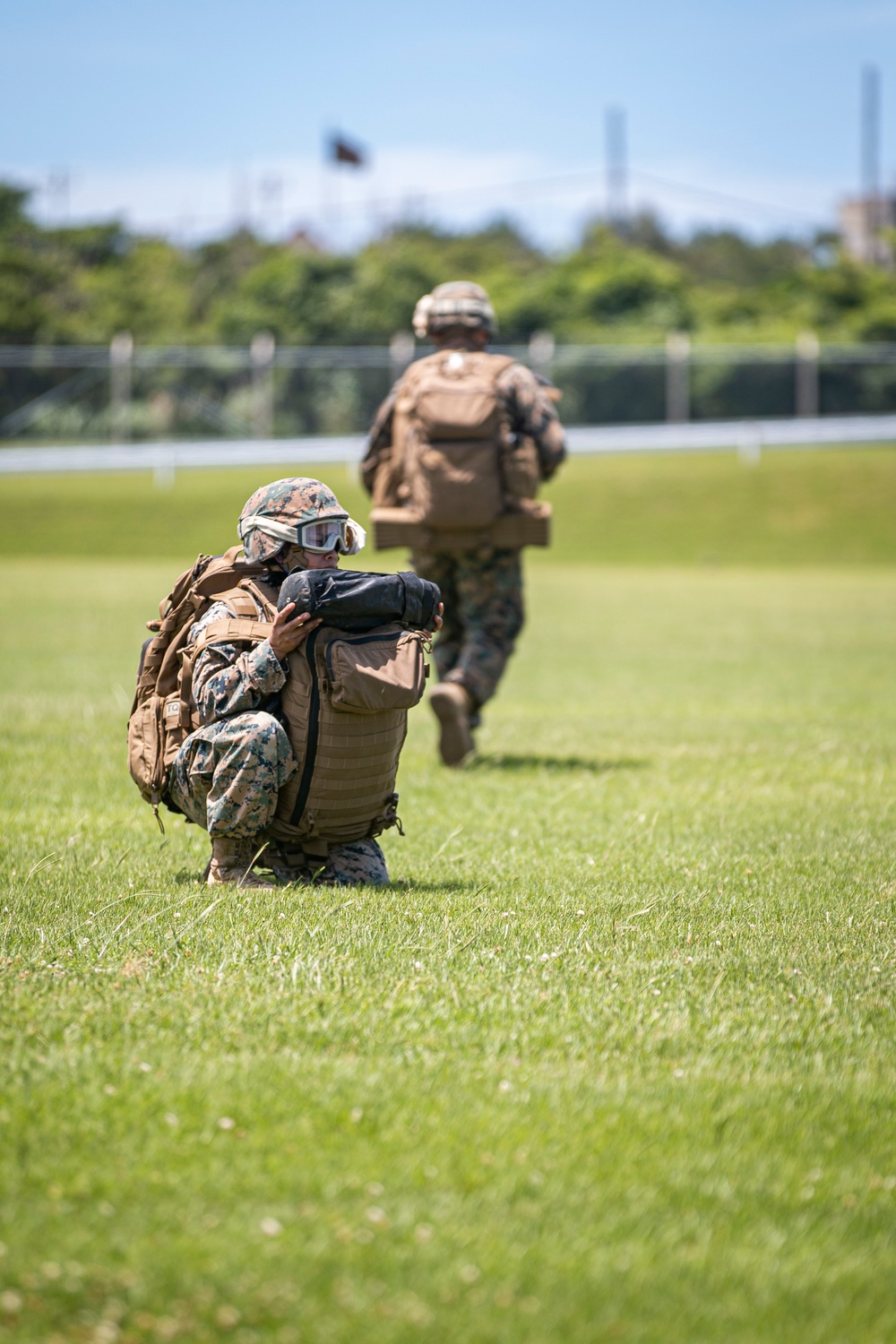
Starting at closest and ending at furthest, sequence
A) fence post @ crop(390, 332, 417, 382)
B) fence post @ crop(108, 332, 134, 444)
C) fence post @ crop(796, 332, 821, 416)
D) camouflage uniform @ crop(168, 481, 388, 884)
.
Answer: camouflage uniform @ crop(168, 481, 388, 884) → fence post @ crop(390, 332, 417, 382) → fence post @ crop(108, 332, 134, 444) → fence post @ crop(796, 332, 821, 416)

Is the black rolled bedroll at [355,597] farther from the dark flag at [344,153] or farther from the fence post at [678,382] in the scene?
the dark flag at [344,153]

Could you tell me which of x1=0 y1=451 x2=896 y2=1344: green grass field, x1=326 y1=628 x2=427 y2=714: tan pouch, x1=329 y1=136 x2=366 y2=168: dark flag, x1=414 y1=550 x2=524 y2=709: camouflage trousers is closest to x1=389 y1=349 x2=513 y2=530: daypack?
x1=414 y1=550 x2=524 y2=709: camouflage trousers

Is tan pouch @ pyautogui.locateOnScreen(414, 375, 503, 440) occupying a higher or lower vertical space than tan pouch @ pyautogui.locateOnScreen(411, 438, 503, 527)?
higher

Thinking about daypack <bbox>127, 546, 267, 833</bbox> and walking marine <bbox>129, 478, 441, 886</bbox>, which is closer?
walking marine <bbox>129, 478, 441, 886</bbox>

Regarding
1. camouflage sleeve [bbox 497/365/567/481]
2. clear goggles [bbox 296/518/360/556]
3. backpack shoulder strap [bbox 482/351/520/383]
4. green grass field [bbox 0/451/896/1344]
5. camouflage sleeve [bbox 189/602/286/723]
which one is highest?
backpack shoulder strap [bbox 482/351/520/383]

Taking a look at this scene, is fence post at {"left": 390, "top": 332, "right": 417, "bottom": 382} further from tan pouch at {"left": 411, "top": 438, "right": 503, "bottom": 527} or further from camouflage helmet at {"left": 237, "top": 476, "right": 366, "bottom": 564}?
camouflage helmet at {"left": 237, "top": 476, "right": 366, "bottom": 564}

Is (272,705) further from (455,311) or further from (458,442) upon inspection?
(455,311)

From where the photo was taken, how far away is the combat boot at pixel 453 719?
8.62 meters

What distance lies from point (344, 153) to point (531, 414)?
65.1 m

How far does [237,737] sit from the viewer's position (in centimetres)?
511

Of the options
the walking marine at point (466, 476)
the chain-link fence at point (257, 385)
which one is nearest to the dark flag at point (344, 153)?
the chain-link fence at point (257, 385)

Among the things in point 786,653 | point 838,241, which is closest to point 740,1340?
point 786,653

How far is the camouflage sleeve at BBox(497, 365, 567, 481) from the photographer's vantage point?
873 cm

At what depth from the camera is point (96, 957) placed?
4.51 metres
